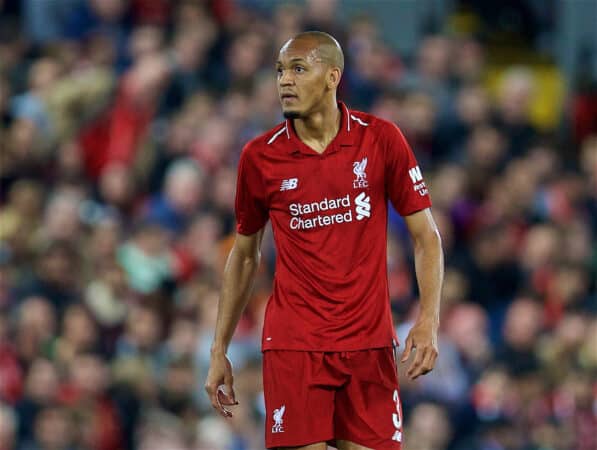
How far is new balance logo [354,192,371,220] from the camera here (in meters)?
5.89

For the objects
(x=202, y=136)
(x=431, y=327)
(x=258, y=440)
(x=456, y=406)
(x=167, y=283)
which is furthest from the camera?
(x=202, y=136)

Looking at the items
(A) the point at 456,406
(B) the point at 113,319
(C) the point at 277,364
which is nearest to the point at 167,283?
(B) the point at 113,319

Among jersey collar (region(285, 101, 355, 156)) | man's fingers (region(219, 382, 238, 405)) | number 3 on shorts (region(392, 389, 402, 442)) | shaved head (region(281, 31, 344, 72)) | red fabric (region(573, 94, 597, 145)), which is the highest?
red fabric (region(573, 94, 597, 145))

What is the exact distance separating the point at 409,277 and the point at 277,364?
497 centimetres

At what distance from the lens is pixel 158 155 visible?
11.6 metres

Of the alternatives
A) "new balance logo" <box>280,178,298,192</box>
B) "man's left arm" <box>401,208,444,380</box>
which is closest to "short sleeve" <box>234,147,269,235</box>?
"new balance logo" <box>280,178,298,192</box>

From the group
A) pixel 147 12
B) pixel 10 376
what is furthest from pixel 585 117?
pixel 10 376

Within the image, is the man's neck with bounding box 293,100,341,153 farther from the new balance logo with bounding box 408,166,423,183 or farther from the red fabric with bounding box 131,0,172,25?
the red fabric with bounding box 131,0,172,25

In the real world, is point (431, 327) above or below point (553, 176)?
below

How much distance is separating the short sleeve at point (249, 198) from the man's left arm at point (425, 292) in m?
0.59

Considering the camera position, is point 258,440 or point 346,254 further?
point 258,440

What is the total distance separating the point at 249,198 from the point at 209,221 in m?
4.81

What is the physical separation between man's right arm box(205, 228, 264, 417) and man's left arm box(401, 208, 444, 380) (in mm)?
663

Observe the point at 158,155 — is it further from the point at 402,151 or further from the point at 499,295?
the point at 402,151
